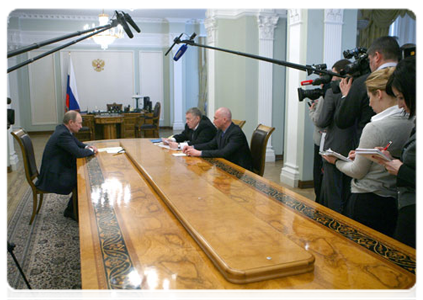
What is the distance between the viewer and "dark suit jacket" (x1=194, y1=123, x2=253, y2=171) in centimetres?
339

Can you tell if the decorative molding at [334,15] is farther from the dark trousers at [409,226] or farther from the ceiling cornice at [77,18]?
the ceiling cornice at [77,18]

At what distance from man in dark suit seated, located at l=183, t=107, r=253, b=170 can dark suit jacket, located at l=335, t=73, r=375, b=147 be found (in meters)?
1.05

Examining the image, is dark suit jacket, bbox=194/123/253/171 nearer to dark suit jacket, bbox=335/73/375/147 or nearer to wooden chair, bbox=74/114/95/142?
dark suit jacket, bbox=335/73/375/147

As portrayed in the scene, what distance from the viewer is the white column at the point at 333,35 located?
4.56 m

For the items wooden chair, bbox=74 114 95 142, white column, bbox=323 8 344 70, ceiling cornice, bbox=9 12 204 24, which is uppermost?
ceiling cornice, bbox=9 12 204 24

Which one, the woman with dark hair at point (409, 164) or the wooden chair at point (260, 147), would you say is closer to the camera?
the woman with dark hair at point (409, 164)

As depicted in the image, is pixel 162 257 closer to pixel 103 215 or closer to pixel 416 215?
pixel 103 215

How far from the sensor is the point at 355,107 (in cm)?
254

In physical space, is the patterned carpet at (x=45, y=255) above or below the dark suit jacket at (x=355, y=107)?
below

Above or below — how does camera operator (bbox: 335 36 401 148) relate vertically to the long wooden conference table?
above

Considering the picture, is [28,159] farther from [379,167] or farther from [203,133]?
[379,167]

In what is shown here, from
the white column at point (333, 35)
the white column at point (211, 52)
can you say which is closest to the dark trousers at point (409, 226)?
the white column at point (333, 35)

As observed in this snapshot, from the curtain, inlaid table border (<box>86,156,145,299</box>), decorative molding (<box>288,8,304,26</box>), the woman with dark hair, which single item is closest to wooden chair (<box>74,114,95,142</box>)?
decorative molding (<box>288,8,304,26</box>)
